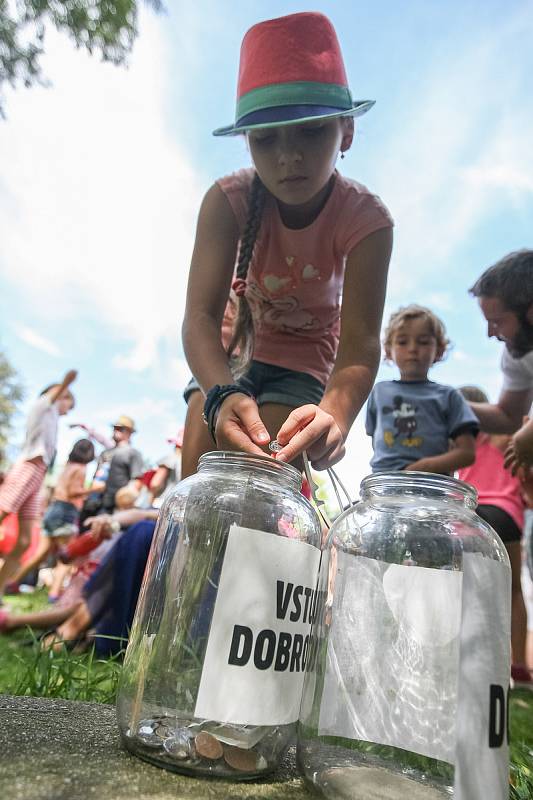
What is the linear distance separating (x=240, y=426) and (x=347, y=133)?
974mm

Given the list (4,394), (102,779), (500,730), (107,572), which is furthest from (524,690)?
(4,394)

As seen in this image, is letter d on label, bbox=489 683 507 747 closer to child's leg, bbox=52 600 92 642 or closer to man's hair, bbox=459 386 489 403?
child's leg, bbox=52 600 92 642

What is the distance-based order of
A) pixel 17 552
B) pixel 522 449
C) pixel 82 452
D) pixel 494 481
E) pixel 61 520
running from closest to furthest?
pixel 522 449
pixel 494 481
pixel 17 552
pixel 61 520
pixel 82 452

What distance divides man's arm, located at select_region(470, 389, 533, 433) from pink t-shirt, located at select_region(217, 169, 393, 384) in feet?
4.75

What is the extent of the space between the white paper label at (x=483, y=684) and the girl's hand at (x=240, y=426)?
1.46ft

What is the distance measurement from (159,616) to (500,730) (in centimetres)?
43

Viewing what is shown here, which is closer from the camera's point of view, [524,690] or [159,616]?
[159,616]

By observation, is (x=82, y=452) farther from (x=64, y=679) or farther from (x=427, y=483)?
(x=427, y=483)

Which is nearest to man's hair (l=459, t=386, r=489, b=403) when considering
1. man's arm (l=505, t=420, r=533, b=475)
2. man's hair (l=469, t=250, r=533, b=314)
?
man's hair (l=469, t=250, r=533, b=314)

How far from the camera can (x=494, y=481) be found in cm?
311

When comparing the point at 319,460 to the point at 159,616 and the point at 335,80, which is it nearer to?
the point at 159,616

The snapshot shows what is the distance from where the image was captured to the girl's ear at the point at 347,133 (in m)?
1.57

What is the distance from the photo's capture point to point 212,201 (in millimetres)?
1633

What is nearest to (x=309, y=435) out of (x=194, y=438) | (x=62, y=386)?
(x=194, y=438)
